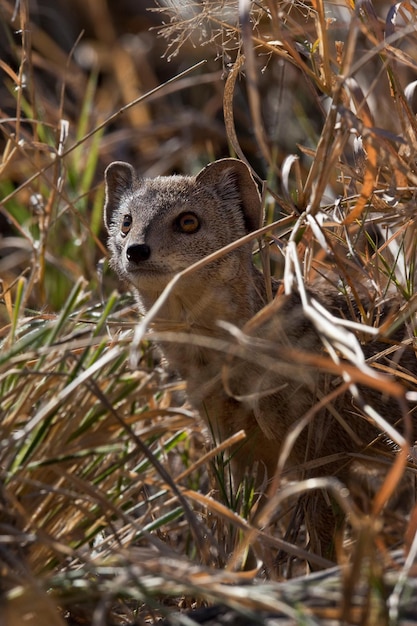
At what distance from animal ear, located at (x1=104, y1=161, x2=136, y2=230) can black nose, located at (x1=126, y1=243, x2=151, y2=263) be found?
64 cm

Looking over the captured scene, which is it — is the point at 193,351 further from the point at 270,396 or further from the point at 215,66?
the point at 215,66

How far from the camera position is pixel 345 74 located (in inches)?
83.7

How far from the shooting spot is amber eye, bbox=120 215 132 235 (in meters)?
3.10

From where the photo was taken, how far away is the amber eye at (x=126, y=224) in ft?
10.2

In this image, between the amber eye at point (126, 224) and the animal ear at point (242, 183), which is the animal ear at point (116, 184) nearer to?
the amber eye at point (126, 224)

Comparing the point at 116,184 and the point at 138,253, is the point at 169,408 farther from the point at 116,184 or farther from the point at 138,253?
the point at 116,184

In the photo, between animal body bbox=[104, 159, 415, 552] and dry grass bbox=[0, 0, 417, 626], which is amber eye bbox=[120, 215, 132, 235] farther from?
dry grass bbox=[0, 0, 417, 626]

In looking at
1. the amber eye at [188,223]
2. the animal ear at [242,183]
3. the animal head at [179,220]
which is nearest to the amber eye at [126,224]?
the animal head at [179,220]

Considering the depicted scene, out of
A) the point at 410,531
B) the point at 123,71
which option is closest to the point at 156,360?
the point at 410,531

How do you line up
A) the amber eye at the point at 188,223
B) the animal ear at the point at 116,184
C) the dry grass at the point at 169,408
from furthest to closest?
the animal ear at the point at 116,184, the amber eye at the point at 188,223, the dry grass at the point at 169,408

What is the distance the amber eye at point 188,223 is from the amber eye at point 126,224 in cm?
21

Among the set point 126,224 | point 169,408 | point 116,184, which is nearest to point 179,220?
point 126,224

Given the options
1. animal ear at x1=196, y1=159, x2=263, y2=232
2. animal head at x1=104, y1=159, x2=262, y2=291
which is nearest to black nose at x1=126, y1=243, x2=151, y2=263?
animal head at x1=104, y1=159, x2=262, y2=291

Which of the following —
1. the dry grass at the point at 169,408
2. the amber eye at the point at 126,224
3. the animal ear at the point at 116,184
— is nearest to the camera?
the dry grass at the point at 169,408
